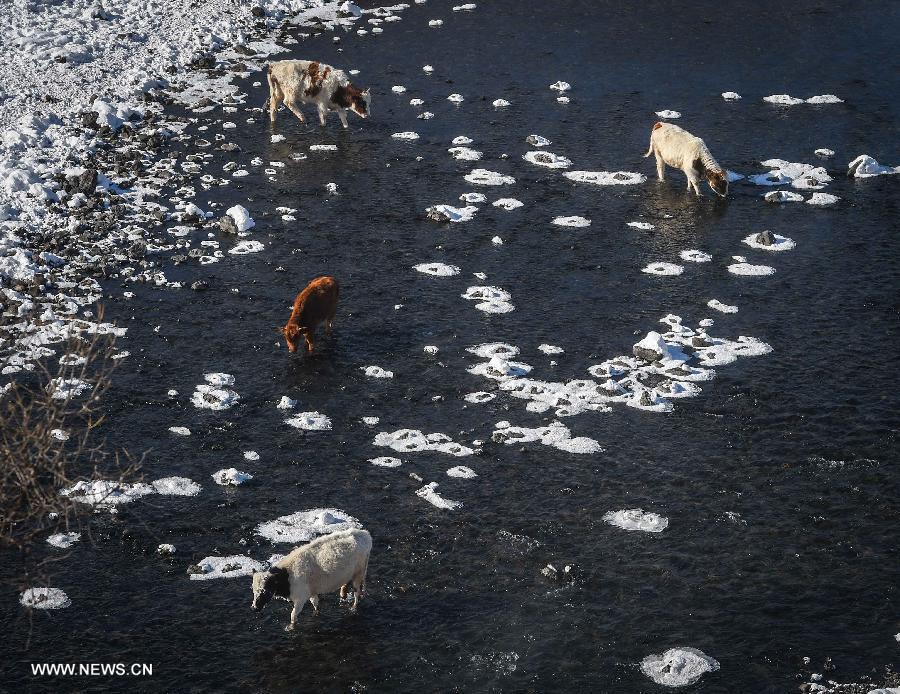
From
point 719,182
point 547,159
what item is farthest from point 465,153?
point 719,182

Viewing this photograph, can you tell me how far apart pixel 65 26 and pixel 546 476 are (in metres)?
19.8

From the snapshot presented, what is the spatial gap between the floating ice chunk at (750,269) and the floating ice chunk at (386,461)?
7.26 m

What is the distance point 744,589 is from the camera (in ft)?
36.9

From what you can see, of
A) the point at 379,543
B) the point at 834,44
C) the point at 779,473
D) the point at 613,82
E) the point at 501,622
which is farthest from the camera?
the point at 834,44

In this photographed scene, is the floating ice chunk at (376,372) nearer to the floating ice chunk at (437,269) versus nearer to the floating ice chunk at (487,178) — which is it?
the floating ice chunk at (437,269)

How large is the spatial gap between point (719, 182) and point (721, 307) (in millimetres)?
4141

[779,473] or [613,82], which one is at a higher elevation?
[613,82]

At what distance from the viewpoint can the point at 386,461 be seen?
13.3 meters

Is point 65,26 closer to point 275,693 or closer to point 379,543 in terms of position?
point 379,543

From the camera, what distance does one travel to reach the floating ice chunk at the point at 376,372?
15.1m

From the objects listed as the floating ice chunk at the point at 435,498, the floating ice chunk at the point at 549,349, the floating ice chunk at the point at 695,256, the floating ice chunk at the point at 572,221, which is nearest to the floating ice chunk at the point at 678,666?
the floating ice chunk at the point at 435,498

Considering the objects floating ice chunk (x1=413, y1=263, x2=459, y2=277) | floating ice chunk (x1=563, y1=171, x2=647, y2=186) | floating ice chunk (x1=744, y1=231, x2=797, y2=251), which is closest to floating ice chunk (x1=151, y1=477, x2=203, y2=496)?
floating ice chunk (x1=413, y1=263, x2=459, y2=277)

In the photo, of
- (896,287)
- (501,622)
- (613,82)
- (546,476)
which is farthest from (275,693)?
(613,82)

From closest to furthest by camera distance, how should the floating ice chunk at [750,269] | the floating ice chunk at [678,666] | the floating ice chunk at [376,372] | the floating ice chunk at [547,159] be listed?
the floating ice chunk at [678,666], the floating ice chunk at [376,372], the floating ice chunk at [750,269], the floating ice chunk at [547,159]
